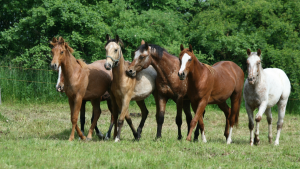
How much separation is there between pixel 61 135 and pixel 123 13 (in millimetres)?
9280

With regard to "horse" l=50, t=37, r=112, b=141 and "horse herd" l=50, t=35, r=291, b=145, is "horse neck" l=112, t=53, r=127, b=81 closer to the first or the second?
"horse herd" l=50, t=35, r=291, b=145

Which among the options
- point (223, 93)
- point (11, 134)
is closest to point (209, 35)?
point (223, 93)

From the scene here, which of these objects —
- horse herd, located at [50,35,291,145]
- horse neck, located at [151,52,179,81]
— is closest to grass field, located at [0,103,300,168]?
horse herd, located at [50,35,291,145]

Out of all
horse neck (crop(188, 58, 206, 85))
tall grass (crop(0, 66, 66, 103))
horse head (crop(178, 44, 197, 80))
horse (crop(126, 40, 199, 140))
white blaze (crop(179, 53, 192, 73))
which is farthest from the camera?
tall grass (crop(0, 66, 66, 103))

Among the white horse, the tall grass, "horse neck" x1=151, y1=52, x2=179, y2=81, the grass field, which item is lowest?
the tall grass

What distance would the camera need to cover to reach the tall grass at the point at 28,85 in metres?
14.1

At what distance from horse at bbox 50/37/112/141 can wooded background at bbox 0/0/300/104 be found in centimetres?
707

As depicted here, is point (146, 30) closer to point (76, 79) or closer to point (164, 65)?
point (164, 65)

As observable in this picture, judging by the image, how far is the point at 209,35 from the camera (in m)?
17.4

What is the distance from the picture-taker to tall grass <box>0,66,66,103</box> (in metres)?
14.1

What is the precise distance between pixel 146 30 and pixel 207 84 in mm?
9400

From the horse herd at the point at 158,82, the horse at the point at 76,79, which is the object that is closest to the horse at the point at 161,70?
the horse herd at the point at 158,82

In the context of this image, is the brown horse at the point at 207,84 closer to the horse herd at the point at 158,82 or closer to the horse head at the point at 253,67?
the horse herd at the point at 158,82

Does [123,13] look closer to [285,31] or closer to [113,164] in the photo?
[285,31]
